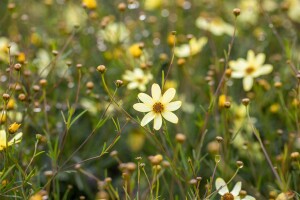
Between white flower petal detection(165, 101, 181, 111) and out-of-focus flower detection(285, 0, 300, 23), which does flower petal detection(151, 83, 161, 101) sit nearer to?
white flower petal detection(165, 101, 181, 111)

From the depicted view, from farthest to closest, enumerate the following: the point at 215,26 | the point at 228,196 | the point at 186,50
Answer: the point at 215,26 → the point at 186,50 → the point at 228,196

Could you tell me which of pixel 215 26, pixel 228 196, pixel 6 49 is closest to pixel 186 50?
pixel 215 26

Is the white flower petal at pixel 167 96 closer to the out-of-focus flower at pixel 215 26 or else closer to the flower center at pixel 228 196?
the flower center at pixel 228 196

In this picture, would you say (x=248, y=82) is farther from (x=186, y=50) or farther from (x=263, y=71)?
(x=186, y=50)

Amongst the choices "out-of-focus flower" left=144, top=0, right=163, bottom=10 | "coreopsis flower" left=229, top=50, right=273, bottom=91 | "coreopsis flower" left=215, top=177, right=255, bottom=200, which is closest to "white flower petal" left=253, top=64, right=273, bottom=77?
"coreopsis flower" left=229, top=50, right=273, bottom=91

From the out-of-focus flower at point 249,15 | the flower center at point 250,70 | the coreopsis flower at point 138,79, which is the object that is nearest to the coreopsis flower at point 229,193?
the coreopsis flower at point 138,79

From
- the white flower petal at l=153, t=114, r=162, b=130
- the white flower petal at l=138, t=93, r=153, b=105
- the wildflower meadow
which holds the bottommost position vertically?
the wildflower meadow
